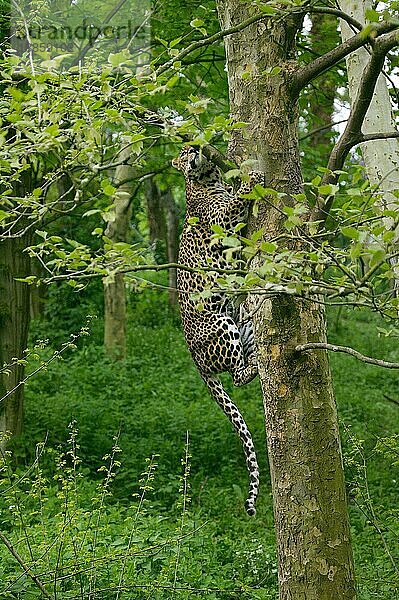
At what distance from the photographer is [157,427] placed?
36.1ft

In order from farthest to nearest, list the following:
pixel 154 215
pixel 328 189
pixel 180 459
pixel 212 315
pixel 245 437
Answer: pixel 154 215
pixel 180 459
pixel 212 315
pixel 245 437
pixel 328 189

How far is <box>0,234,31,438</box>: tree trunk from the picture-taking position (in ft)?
32.2

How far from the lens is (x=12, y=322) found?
391 inches

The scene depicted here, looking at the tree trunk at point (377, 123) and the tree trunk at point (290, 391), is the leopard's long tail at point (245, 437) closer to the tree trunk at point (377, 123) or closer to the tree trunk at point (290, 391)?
the tree trunk at point (290, 391)

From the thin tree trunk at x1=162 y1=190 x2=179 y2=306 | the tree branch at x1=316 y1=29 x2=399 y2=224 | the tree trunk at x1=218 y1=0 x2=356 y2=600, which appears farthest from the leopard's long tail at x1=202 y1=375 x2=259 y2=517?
the thin tree trunk at x1=162 y1=190 x2=179 y2=306

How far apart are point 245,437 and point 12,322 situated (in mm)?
5629

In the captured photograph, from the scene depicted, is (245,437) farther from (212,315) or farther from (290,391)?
(290,391)

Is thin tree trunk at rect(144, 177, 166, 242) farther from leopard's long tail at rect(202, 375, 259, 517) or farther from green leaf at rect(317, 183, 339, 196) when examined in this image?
green leaf at rect(317, 183, 339, 196)

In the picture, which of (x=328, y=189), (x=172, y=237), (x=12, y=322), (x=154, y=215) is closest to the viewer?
(x=328, y=189)

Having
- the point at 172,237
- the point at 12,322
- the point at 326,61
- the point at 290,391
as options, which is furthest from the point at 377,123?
the point at 172,237

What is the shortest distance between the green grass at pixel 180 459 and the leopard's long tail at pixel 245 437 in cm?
94

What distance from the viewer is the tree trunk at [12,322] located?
32.2 ft

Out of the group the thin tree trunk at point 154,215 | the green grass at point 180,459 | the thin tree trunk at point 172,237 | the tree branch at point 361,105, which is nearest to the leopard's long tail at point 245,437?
the green grass at point 180,459

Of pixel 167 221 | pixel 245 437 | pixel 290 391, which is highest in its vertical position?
pixel 167 221
